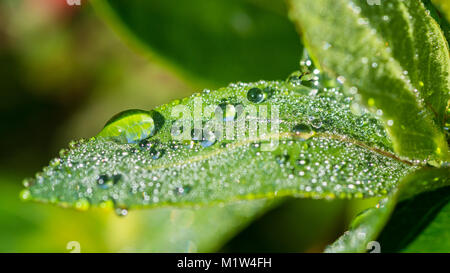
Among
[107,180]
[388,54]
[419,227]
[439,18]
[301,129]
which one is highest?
[439,18]

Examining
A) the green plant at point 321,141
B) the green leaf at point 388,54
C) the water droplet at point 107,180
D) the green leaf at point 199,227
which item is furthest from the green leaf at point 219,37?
the water droplet at point 107,180

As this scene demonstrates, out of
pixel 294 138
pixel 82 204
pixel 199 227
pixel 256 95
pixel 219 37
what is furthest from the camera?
pixel 219 37

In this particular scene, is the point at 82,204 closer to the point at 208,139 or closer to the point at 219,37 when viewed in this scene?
the point at 208,139

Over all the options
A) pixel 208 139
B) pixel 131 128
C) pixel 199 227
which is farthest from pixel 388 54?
pixel 199 227

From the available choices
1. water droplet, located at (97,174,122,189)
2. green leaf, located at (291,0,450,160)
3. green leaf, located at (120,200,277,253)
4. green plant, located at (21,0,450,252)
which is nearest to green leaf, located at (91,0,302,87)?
green leaf, located at (120,200,277,253)

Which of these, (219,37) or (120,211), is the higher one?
(219,37)

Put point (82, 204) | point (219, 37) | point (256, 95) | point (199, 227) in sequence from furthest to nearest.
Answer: point (219, 37), point (199, 227), point (256, 95), point (82, 204)

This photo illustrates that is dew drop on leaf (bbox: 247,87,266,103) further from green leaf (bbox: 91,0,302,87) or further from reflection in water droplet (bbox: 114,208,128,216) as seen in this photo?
green leaf (bbox: 91,0,302,87)

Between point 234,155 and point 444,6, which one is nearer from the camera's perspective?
point 234,155
